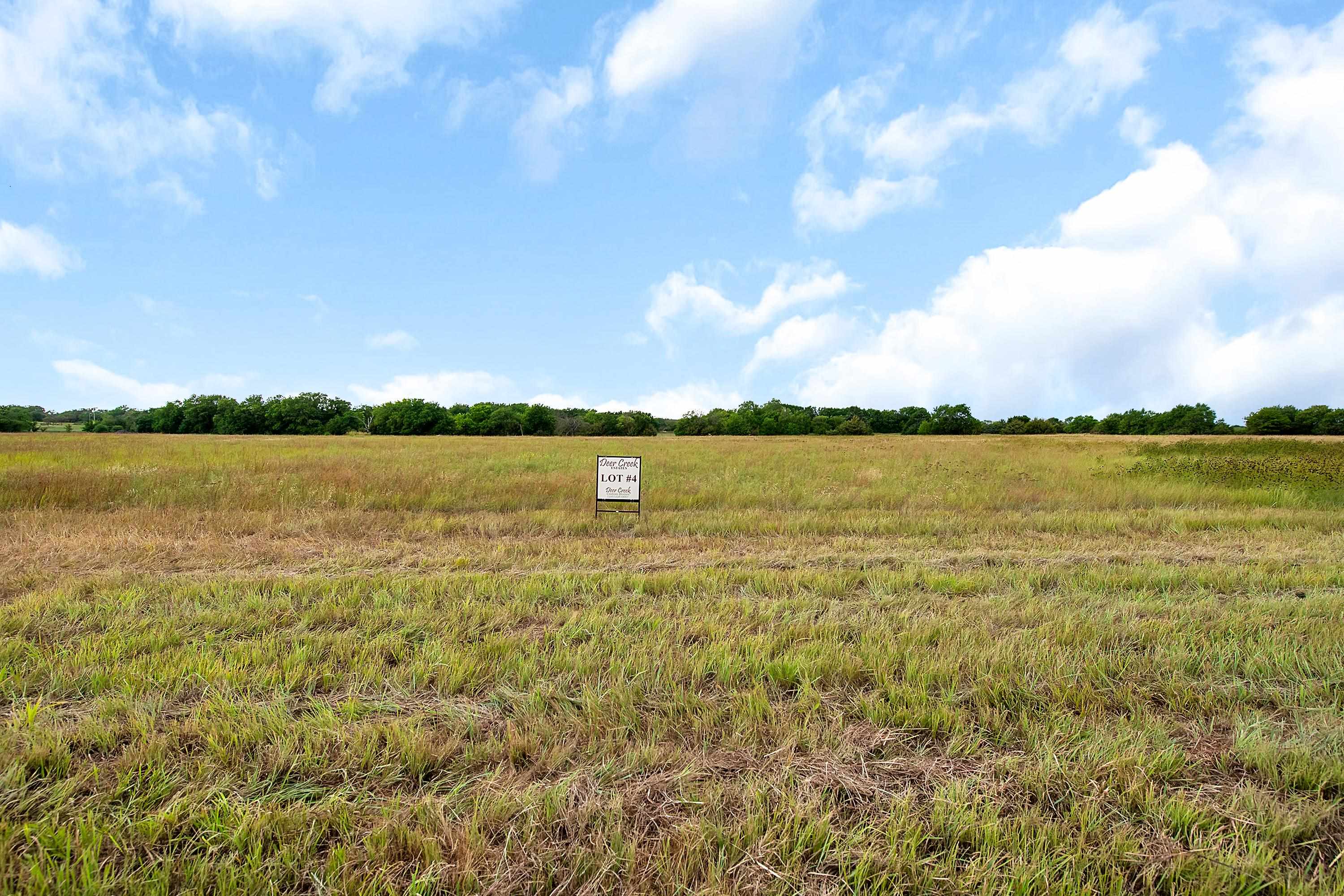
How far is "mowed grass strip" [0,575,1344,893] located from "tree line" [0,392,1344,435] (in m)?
90.1

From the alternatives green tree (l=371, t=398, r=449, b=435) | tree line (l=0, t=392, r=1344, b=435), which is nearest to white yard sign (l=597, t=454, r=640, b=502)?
tree line (l=0, t=392, r=1344, b=435)

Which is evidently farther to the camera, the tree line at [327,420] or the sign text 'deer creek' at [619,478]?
the tree line at [327,420]

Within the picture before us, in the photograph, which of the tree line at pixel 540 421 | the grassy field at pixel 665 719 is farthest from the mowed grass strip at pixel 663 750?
the tree line at pixel 540 421

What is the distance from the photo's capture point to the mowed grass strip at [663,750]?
6.77ft

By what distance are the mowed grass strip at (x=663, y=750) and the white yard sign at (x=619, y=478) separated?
528 cm

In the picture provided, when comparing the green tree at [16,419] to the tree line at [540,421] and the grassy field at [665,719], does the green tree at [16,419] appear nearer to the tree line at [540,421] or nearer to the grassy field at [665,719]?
the tree line at [540,421]

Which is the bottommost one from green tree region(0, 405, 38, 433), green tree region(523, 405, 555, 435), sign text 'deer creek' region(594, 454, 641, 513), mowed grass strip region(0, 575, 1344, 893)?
mowed grass strip region(0, 575, 1344, 893)

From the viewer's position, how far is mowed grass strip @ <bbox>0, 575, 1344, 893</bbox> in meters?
2.06

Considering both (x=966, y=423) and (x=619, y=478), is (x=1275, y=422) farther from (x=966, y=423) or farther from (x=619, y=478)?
(x=619, y=478)

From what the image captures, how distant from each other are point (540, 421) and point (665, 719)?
366ft

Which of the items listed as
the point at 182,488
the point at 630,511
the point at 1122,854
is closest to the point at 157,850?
the point at 1122,854

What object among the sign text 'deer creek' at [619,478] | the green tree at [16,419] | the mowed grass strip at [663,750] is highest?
the green tree at [16,419]

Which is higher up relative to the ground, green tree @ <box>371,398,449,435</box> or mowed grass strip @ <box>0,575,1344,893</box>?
green tree @ <box>371,398,449,435</box>

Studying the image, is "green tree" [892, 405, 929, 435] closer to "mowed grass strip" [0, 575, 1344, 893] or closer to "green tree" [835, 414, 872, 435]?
"green tree" [835, 414, 872, 435]
